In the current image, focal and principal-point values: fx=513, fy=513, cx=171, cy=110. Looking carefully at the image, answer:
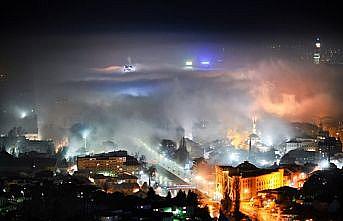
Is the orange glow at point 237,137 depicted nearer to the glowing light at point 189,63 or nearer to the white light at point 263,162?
the white light at point 263,162

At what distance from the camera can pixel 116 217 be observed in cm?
881

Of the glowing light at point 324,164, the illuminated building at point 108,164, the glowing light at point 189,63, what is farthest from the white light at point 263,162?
the glowing light at point 189,63

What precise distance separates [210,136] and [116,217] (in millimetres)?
10839

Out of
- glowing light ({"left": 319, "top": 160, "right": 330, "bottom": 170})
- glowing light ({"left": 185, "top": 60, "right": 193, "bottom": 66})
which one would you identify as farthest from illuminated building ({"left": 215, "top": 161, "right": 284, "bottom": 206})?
glowing light ({"left": 185, "top": 60, "right": 193, "bottom": 66})

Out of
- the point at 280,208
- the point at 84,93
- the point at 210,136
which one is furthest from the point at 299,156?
the point at 84,93

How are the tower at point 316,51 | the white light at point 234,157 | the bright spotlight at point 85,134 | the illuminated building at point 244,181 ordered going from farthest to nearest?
the tower at point 316,51, the bright spotlight at point 85,134, the white light at point 234,157, the illuminated building at point 244,181

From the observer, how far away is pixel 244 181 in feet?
37.0

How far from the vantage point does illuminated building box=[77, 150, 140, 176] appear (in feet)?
46.3

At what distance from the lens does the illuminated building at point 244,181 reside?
11.2 meters

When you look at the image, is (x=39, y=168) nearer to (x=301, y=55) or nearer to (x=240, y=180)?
(x=240, y=180)

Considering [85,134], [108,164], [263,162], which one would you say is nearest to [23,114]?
[85,134]

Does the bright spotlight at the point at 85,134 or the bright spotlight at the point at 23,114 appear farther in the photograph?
the bright spotlight at the point at 23,114

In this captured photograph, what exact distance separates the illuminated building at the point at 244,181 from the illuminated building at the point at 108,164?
9.35 ft

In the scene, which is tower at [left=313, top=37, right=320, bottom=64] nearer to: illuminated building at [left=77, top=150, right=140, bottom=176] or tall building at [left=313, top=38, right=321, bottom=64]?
tall building at [left=313, top=38, right=321, bottom=64]
